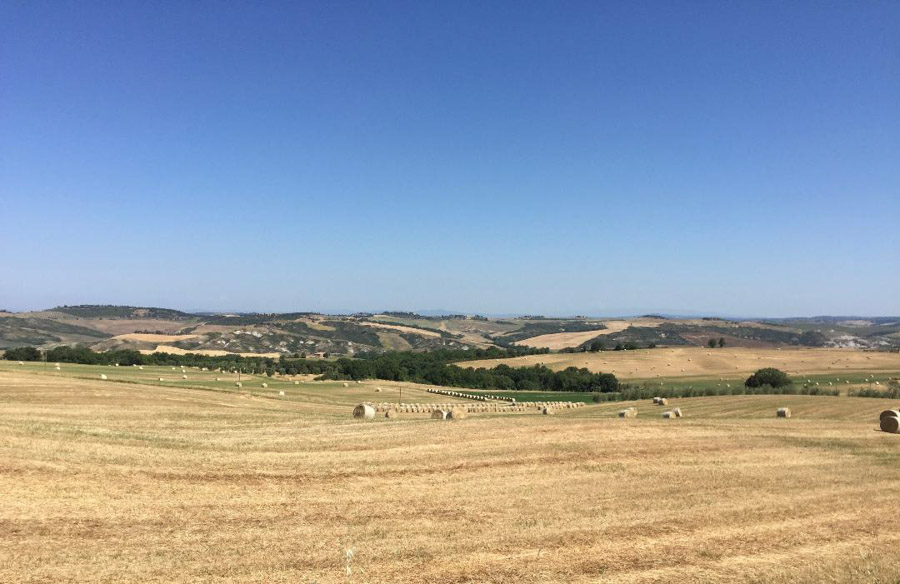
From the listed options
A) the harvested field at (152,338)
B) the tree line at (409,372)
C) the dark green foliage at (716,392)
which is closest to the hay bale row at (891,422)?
the dark green foliage at (716,392)

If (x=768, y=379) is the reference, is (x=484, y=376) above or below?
below

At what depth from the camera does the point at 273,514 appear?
1658cm

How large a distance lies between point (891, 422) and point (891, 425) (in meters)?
0.16

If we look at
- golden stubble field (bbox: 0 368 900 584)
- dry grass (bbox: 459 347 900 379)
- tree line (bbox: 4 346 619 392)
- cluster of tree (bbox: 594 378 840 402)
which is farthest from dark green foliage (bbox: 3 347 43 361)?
cluster of tree (bbox: 594 378 840 402)

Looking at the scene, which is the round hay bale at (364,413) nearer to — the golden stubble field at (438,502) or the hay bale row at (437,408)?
the hay bale row at (437,408)

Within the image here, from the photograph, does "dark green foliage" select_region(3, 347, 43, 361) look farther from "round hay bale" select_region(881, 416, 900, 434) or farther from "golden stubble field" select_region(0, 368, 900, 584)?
"round hay bale" select_region(881, 416, 900, 434)

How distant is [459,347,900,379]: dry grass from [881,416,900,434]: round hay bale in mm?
71435

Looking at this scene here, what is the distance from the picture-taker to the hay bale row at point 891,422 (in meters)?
31.8

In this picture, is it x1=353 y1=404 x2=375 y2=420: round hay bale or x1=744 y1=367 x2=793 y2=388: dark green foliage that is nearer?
x1=353 y1=404 x2=375 y2=420: round hay bale

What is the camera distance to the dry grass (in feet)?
342

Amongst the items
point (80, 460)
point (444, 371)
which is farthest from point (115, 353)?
point (80, 460)

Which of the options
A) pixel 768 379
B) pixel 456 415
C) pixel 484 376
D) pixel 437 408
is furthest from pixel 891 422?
pixel 484 376

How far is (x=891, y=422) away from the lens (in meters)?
31.9

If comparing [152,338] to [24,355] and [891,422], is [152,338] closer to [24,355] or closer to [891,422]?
[24,355]
